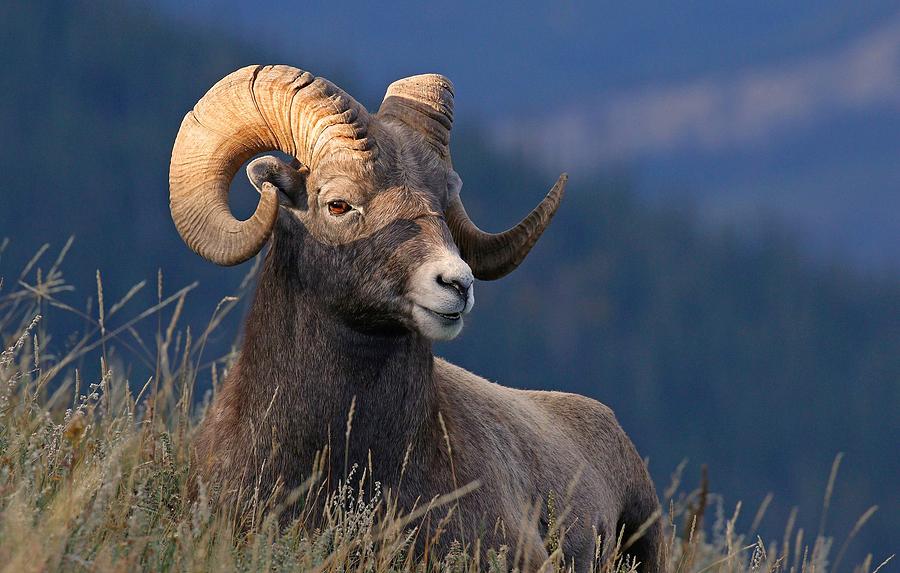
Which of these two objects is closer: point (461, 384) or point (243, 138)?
point (243, 138)

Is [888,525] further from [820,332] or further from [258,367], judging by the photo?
[258,367]

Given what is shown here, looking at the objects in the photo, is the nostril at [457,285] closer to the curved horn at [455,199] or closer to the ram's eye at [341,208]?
the ram's eye at [341,208]

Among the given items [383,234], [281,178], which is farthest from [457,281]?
[281,178]

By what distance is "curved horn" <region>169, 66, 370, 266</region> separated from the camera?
6.72m

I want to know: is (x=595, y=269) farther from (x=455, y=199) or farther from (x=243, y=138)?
(x=243, y=138)

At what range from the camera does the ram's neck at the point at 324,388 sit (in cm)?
651

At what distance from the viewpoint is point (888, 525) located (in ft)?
431

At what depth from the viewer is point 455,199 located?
7.34 meters

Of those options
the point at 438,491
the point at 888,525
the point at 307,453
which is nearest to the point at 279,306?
the point at 307,453

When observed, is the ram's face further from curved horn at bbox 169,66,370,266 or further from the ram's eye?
curved horn at bbox 169,66,370,266

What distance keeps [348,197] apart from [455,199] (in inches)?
35.6

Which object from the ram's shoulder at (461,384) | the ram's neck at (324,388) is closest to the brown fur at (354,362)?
the ram's neck at (324,388)

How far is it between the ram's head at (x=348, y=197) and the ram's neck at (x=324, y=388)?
0.45 feet

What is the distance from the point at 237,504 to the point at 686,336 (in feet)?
526
